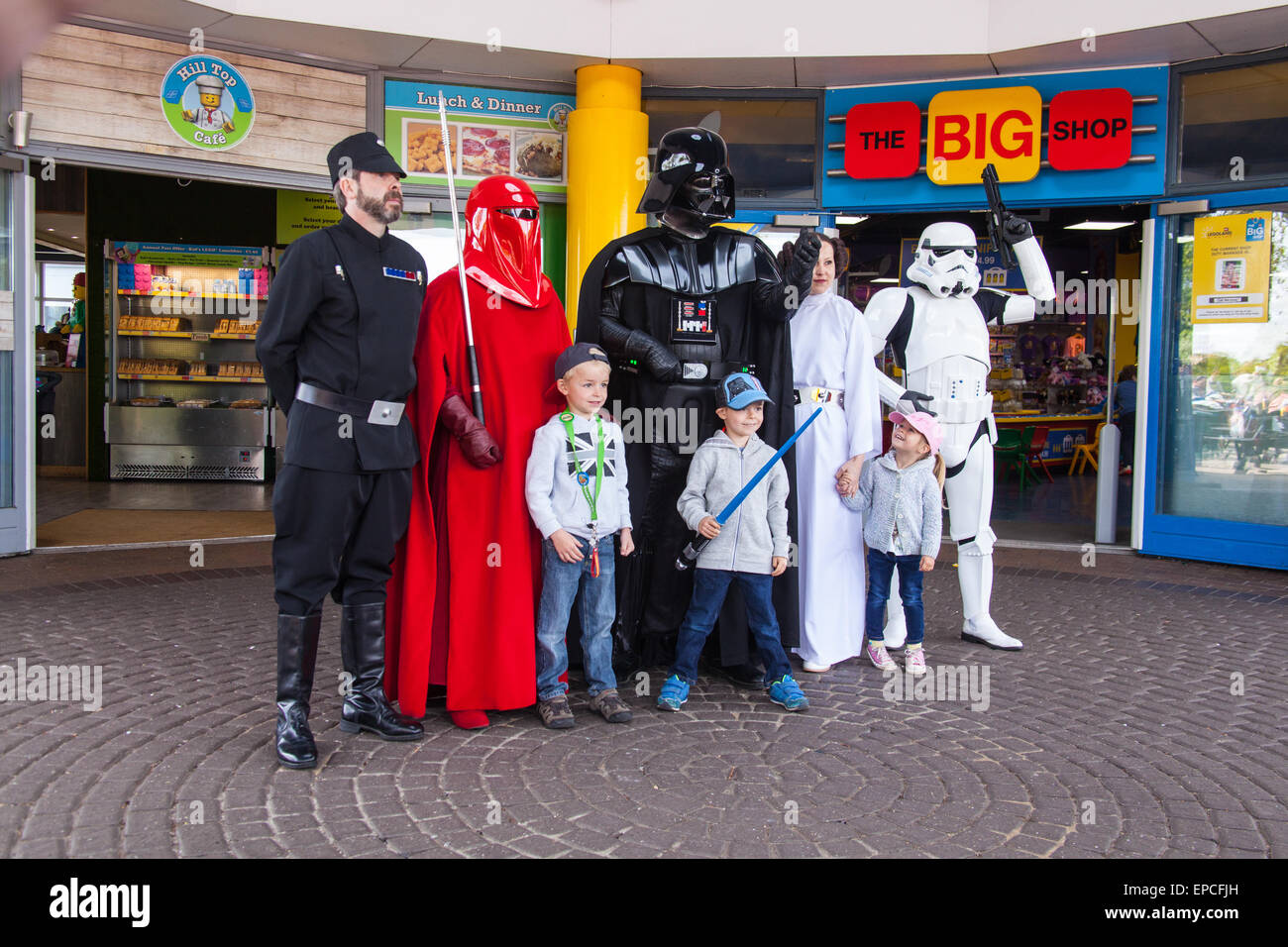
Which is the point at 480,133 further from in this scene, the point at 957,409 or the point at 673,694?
the point at 673,694

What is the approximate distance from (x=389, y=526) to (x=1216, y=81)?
23.5ft

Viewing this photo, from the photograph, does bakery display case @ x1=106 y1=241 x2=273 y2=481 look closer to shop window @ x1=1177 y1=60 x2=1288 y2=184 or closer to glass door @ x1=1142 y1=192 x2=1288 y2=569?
glass door @ x1=1142 y1=192 x2=1288 y2=569

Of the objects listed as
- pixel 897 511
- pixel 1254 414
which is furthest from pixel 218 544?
pixel 1254 414

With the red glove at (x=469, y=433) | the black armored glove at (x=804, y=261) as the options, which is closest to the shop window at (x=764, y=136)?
the black armored glove at (x=804, y=261)

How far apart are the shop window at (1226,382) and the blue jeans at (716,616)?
5199mm

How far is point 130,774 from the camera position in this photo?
352 centimetres

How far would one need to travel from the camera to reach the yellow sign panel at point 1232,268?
776cm

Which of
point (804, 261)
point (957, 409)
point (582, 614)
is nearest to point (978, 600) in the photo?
point (957, 409)

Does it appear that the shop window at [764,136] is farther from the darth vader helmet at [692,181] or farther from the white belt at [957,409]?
the darth vader helmet at [692,181]

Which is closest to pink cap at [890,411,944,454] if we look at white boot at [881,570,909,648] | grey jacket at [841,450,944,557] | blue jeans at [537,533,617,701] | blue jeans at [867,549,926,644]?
grey jacket at [841,450,944,557]

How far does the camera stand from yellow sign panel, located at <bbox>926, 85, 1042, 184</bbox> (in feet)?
26.7

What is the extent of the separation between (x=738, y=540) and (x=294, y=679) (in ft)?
5.89

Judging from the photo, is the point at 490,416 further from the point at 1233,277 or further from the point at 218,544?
the point at 1233,277

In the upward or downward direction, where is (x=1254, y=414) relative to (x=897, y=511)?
upward
